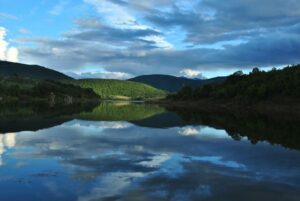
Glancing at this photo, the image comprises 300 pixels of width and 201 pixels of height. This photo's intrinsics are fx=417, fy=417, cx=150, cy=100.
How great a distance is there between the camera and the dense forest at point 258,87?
112500 millimetres

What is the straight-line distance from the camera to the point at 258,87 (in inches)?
4906

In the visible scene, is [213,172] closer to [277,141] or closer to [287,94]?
[277,141]

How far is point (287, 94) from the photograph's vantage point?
4318 inches

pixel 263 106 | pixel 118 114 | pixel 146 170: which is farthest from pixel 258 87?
pixel 146 170

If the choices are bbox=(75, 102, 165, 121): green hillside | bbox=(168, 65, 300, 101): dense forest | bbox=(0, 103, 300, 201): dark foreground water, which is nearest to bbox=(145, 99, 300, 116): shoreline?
bbox=(168, 65, 300, 101): dense forest

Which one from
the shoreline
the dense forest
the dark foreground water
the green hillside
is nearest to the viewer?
the dark foreground water

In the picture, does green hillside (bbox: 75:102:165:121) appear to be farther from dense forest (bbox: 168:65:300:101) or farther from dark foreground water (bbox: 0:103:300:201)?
dark foreground water (bbox: 0:103:300:201)

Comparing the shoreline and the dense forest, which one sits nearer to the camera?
the shoreline

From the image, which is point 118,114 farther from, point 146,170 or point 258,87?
point 146,170

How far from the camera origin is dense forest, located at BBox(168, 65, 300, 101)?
112500 millimetres

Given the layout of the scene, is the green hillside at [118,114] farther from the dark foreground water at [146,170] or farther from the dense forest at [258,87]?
the dark foreground water at [146,170]

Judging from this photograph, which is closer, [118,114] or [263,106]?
[118,114]

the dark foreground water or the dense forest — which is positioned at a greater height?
the dense forest

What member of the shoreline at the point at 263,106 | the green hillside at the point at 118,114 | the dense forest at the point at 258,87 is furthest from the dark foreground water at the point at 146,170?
the dense forest at the point at 258,87
